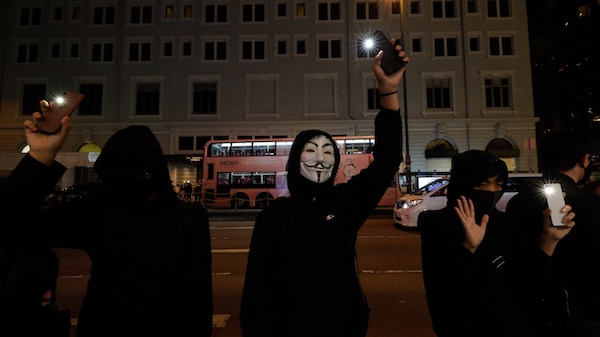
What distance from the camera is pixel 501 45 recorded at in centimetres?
2652

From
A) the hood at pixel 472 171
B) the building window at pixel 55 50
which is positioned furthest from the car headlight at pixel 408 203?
the building window at pixel 55 50

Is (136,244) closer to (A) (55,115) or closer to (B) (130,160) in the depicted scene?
(B) (130,160)

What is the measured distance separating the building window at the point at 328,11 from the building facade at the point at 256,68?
0.36 ft

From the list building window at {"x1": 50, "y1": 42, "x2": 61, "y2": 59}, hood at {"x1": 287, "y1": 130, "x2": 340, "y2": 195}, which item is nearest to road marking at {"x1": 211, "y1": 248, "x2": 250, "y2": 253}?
hood at {"x1": 287, "y1": 130, "x2": 340, "y2": 195}

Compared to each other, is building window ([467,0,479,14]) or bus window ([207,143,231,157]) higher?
building window ([467,0,479,14])

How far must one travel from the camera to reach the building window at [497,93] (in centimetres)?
2638

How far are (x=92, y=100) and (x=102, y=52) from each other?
3892 millimetres

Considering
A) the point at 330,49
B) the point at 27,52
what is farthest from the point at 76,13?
the point at 330,49

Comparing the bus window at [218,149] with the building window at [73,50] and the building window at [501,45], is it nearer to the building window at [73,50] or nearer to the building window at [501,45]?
the building window at [73,50]

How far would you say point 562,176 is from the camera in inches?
91.7

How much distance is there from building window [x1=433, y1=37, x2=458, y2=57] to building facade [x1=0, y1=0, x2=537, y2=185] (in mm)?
103

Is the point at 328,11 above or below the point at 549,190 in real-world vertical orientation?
above

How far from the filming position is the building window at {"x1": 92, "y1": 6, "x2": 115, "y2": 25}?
27.4 m

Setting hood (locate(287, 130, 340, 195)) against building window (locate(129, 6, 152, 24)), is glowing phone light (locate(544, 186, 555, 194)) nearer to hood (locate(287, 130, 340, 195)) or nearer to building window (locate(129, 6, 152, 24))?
hood (locate(287, 130, 340, 195))
